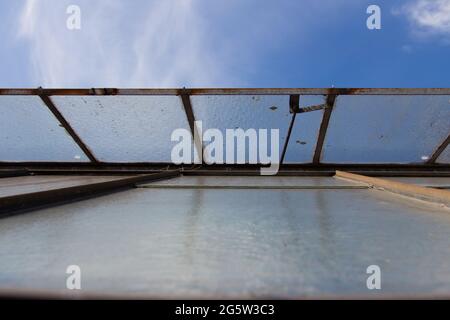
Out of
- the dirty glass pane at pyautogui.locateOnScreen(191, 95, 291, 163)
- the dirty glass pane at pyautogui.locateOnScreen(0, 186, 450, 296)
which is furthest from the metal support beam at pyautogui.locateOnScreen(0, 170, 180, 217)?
the dirty glass pane at pyautogui.locateOnScreen(191, 95, 291, 163)

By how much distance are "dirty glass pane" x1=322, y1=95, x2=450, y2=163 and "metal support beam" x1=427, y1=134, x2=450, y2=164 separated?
1.7 inches

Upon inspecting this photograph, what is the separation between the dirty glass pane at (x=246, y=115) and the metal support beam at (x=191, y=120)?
0.17ft

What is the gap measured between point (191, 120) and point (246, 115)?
66 centimetres

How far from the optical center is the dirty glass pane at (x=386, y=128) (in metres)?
3.38

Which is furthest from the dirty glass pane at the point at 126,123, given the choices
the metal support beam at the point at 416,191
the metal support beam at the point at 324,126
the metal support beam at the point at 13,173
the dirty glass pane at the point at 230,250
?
the dirty glass pane at the point at 230,250

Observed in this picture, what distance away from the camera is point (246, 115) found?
3.64 m

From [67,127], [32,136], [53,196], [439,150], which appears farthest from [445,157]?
[32,136]

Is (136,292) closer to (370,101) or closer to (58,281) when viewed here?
(58,281)

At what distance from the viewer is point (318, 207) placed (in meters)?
1.24

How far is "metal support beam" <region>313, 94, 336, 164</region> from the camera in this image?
3326mm
